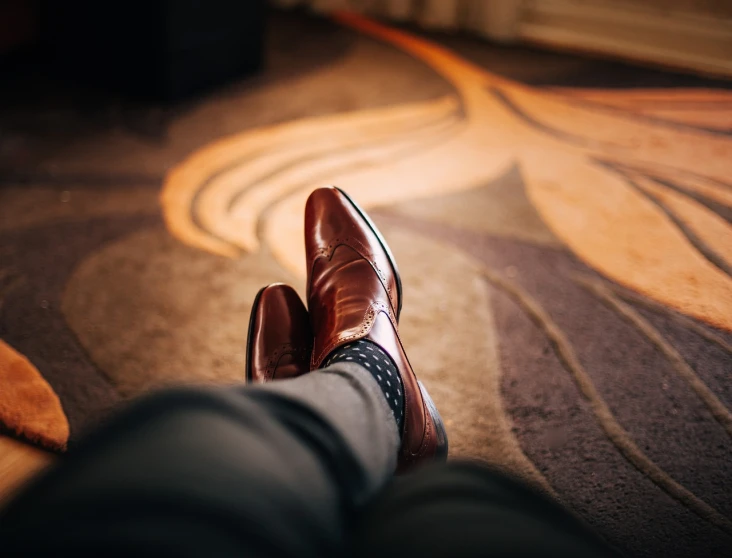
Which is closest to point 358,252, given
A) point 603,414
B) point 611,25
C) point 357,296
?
point 357,296

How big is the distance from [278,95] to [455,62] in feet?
2.16

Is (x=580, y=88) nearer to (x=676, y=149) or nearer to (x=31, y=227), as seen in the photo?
(x=676, y=149)

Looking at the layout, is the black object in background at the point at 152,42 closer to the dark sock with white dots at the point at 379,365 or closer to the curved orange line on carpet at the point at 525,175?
the curved orange line on carpet at the point at 525,175

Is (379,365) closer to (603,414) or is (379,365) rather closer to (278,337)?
(278,337)

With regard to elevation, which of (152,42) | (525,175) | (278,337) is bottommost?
(278,337)

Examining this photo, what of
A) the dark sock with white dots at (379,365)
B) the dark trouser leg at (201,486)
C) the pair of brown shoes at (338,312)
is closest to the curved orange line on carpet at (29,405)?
the pair of brown shoes at (338,312)

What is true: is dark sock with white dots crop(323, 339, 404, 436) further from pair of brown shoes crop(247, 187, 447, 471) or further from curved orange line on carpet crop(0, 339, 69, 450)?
curved orange line on carpet crop(0, 339, 69, 450)

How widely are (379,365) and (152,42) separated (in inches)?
46.3

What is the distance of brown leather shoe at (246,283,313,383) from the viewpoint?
79cm

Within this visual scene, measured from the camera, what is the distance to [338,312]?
79cm

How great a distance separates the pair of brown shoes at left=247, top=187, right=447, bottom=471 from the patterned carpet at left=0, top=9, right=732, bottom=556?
84mm

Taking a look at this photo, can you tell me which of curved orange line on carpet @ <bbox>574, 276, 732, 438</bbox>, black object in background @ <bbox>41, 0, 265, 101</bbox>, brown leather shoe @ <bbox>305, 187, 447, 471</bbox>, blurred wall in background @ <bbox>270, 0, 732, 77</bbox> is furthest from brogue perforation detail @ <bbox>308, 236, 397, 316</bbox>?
blurred wall in background @ <bbox>270, 0, 732, 77</bbox>

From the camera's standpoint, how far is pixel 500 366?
885 mm

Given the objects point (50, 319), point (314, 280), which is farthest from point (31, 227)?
point (314, 280)
